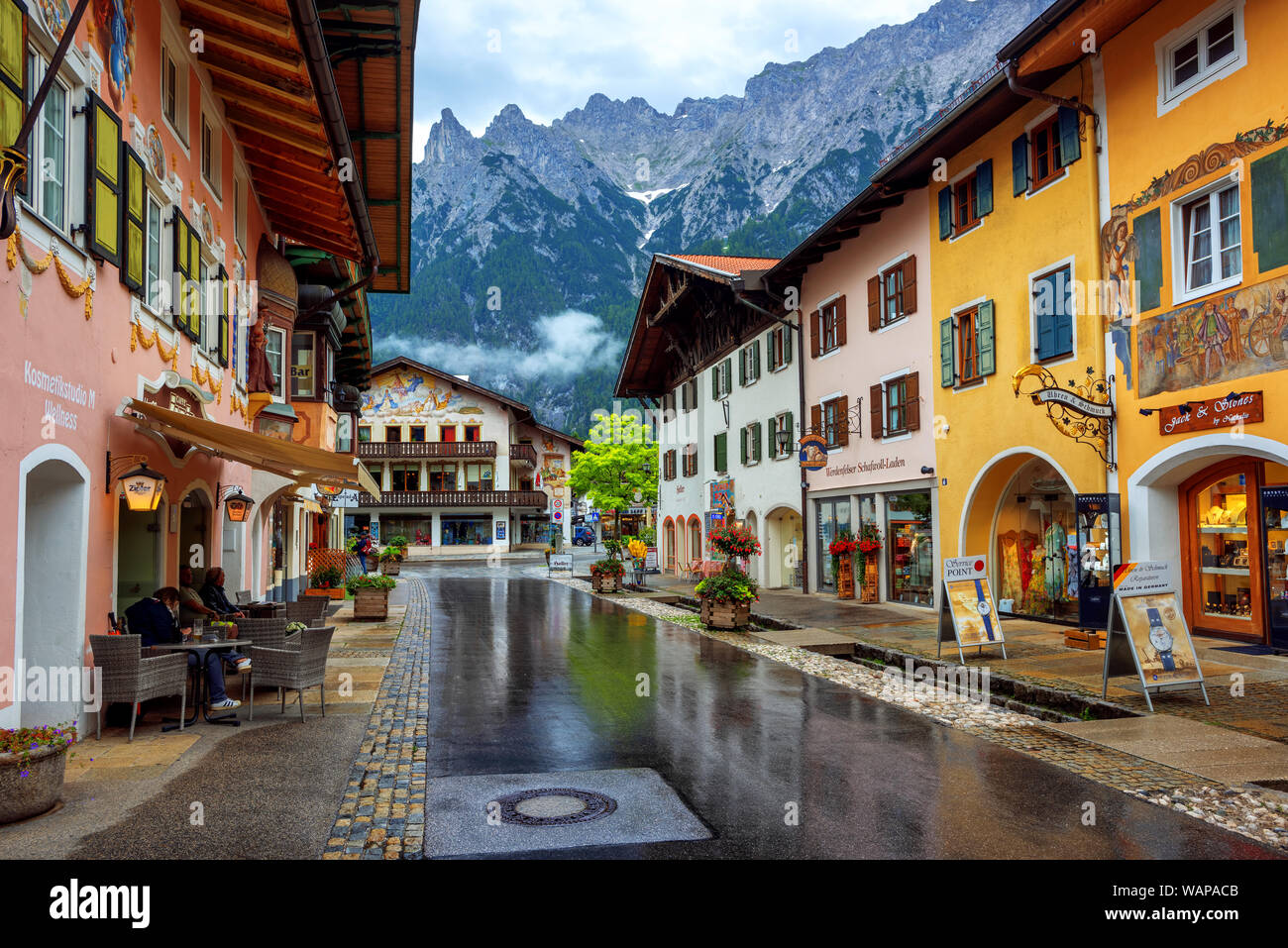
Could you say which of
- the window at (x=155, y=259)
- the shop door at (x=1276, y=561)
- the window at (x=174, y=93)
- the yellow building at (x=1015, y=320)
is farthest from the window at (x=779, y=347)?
the window at (x=155, y=259)

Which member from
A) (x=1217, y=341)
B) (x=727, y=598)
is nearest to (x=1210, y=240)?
(x=1217, y=341)

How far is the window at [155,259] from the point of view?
10946 millimetres

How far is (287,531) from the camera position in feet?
79.5

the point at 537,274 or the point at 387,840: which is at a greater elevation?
the point at 537,274

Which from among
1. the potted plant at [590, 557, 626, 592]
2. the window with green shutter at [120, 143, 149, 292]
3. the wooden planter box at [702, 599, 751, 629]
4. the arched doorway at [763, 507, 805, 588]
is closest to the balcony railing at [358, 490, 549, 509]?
the potted plant at [590, 557, 626, 592]

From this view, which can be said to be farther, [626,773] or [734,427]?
[734,427]

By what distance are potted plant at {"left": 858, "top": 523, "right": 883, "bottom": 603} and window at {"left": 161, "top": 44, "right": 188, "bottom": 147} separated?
15.9 metres

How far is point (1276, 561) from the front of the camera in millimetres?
12836

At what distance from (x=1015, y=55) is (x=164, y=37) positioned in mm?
12151

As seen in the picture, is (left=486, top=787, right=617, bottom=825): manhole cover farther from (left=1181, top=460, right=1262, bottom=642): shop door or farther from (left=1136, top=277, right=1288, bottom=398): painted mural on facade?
(left=1181, top=460, right=1262, bottom=642): shop door

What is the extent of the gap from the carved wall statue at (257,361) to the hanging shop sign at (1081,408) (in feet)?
42.2

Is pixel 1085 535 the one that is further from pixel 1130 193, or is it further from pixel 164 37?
pixel 164 37

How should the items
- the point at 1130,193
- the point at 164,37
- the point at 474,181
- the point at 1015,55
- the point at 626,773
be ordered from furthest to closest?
1. the point at 474,181
2. the point at 1015,55
3. the point at 1130,193
4. the point at 164,37
5. the point at 626,773
